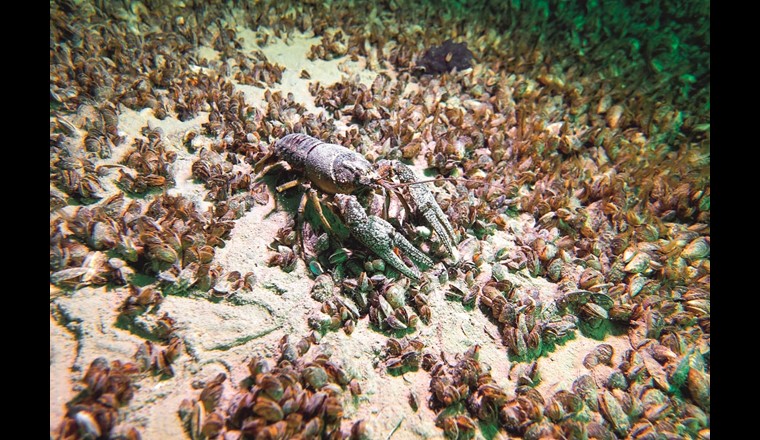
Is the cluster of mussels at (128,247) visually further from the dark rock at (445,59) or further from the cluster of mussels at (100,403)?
the dark rock at (445,59)

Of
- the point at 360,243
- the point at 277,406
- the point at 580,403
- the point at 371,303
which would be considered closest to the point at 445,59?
the point at 360,243

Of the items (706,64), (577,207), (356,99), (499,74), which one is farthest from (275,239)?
(706,64)

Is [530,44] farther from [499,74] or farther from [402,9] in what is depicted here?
[402,9]

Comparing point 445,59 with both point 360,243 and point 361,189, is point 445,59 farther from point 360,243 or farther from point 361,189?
point 360,243

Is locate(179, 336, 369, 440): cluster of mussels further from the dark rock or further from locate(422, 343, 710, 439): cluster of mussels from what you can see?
the dark rock

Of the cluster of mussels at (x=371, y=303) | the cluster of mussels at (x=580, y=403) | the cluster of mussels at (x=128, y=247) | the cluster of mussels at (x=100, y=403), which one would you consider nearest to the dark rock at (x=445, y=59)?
the cluster of mussels at (x=371, y=303)

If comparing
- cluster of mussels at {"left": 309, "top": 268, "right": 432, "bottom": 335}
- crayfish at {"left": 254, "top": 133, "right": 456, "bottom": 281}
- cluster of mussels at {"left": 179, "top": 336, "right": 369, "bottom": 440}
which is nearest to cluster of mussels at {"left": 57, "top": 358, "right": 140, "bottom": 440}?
cluster of mussels at {"left": 179, "top": 336, "right": 369, "bottom": 440}
